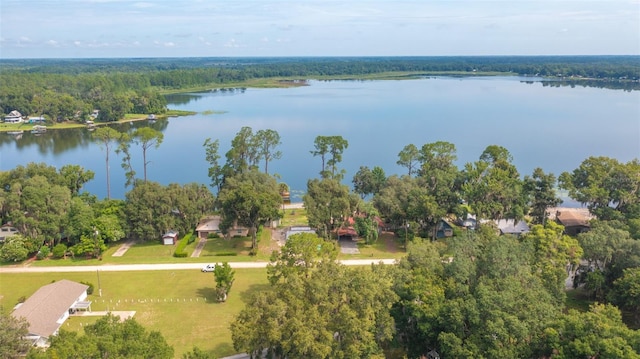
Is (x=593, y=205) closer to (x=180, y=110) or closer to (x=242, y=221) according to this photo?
(x=242, y=221)

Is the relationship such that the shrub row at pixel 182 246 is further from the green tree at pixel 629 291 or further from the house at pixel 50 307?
the green tree at pixel 629 291

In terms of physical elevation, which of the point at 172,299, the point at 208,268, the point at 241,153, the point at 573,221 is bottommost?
the point at 172,299

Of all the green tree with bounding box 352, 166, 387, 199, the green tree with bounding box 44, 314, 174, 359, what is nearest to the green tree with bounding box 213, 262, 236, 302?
the green tree with bounding box 44, 314, 174, 359

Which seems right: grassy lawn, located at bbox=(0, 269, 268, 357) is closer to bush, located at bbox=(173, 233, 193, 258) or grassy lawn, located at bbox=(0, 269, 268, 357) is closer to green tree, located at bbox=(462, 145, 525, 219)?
bush, located at bbox=(173, 233, 193, 258)

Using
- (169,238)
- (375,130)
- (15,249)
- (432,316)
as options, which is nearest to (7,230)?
(15,249)

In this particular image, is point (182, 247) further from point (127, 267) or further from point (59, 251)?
point (59, 251)

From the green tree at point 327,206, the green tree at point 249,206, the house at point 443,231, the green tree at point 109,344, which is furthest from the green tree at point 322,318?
the house at point 443,231
